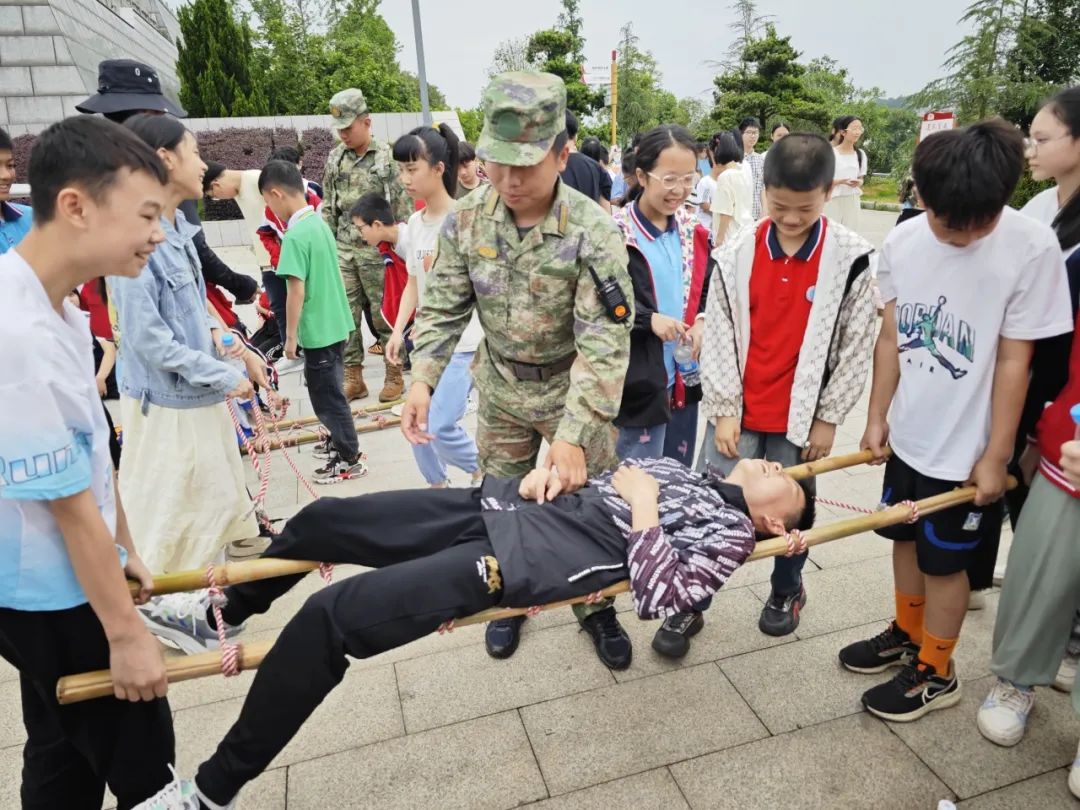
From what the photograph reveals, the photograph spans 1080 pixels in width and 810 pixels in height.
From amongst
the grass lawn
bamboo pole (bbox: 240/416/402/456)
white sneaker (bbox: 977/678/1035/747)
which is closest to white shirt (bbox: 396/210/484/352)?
bamboo pole (bbox: 240/416/402/456)

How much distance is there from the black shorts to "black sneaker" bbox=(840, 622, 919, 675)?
47 cm

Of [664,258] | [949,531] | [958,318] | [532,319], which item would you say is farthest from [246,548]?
[958,318]

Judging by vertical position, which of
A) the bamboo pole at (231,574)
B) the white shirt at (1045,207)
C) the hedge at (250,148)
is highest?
the hedge at (250,148)

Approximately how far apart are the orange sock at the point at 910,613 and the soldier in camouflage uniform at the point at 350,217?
4560 mm

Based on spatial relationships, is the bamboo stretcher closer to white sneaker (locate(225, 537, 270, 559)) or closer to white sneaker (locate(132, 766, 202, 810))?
white sneaker (locate(132, 766, 202, 810))

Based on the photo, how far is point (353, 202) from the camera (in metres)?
6.45

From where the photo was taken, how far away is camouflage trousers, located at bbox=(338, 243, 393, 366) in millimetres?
6430

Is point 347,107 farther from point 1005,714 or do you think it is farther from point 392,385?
point 1005,714

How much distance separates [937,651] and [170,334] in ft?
10.2

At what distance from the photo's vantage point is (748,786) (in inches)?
90.7

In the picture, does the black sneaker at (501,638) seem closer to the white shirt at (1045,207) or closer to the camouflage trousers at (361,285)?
the white shirt at (1045,207)

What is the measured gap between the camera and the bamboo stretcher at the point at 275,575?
164cm

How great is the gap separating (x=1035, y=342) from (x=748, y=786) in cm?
171

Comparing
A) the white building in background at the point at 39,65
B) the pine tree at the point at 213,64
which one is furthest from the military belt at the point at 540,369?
the pine tree at the point at 213,64
